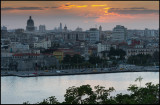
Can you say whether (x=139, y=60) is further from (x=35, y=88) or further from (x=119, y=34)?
(x=119, y=34)

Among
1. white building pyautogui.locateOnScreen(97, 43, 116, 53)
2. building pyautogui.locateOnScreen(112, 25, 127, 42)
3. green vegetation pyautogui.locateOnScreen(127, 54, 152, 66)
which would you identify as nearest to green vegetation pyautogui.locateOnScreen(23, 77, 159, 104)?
green vegetation pyautogui.locateOnScreen(127, 54, 152, 66)

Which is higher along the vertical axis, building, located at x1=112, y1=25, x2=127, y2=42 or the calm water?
building, located at x1=112, y1=25, x2=127, y2=42

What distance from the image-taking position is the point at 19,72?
14.9 metres

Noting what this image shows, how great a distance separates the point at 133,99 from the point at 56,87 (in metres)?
4.63

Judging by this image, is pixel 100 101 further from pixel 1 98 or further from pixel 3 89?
pixel 3 89

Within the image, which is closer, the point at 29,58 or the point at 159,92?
the point at 159,92

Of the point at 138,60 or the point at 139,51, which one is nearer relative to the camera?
the point at 138,60

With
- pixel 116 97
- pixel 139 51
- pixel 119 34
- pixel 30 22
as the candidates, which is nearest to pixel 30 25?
pixel 30 22

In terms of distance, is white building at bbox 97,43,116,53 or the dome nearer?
white building at bbox 97,43,116,53

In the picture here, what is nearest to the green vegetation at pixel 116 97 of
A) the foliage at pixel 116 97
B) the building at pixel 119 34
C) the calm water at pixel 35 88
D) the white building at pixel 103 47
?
the foliage at pixel 116 97

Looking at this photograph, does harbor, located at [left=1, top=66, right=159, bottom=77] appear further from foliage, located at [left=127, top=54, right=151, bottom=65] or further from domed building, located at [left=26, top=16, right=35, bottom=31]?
domed building, located at [left=26, top=16, right=35, bottom=31]

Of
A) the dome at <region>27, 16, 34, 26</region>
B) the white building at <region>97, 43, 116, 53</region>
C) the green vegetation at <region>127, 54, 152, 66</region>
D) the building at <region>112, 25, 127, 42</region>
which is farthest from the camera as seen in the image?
the dome at <region>27, 16, 34, 26</region>

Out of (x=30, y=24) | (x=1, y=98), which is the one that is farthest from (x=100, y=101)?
(x=30, y=24)

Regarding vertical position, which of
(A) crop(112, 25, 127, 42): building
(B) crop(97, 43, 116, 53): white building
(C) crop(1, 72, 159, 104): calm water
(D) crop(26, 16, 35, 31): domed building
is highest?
(D) crop(26, 16, 35, 31): domed building
